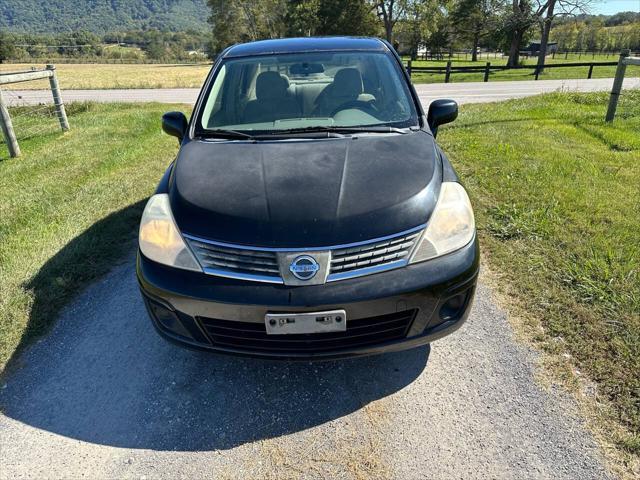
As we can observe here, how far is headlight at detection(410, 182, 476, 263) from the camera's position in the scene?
6.89 feet

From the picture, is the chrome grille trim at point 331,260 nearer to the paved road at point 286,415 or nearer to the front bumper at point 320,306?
the front bumper at point 320,306

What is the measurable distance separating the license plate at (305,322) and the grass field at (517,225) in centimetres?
138

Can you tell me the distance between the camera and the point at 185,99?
16.5m

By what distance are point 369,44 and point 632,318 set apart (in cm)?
274

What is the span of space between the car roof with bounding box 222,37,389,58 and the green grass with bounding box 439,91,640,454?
6.39 feet

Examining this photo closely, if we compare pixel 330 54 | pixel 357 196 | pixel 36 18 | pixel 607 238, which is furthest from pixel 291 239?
pixel 36 18

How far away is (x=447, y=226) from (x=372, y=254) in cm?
45

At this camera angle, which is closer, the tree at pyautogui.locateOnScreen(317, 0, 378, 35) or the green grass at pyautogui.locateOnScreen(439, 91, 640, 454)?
the green grass at pyautogui.locateOnScreen(439, 91, 640, 454)

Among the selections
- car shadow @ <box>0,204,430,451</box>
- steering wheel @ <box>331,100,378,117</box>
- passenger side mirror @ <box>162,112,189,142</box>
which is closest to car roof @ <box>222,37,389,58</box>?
steering wheel @ <box>331,100,378,117</box>

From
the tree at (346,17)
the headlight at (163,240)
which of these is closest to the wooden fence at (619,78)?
the headlight at (163,240)

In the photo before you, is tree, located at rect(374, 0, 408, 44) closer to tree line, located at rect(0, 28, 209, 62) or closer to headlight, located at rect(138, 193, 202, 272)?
tree line, located at rect(0, 28, 209, 62)

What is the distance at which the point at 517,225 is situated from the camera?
4.04 m

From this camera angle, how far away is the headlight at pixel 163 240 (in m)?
2.11

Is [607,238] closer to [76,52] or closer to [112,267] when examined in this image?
[112,267]
